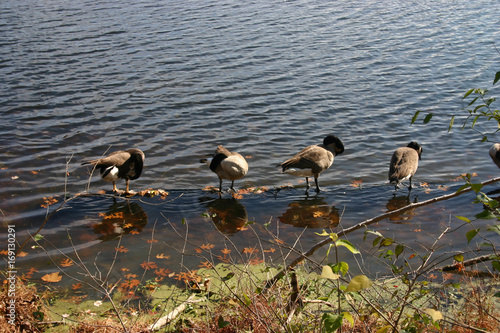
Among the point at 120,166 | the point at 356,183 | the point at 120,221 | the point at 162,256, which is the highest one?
the point at 120,166

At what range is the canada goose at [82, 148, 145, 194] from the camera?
27.8 ft

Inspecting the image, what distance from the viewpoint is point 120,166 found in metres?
8.60

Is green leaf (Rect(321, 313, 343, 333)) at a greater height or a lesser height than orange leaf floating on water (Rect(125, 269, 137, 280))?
greater

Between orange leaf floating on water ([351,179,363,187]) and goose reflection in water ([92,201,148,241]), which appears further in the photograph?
orange leaf floating on water ([351,179,363,187])

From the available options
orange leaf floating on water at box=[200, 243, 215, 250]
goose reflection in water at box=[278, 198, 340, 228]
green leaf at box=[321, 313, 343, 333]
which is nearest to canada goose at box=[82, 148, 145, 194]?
orange leaf floating on water at box=[200, 243, 215, 250]

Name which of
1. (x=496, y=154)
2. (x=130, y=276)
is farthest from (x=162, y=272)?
(x=496, y=154)

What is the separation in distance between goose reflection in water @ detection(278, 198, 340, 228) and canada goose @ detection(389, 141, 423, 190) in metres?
1.43

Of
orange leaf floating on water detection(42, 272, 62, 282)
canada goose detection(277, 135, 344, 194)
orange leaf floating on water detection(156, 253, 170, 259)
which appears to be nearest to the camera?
orange leaf floating on water detection(42, 272, 62, 282)

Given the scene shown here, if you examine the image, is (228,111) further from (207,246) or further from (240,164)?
(207,246)

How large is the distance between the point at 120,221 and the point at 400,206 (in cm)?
519

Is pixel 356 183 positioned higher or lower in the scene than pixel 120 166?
lower

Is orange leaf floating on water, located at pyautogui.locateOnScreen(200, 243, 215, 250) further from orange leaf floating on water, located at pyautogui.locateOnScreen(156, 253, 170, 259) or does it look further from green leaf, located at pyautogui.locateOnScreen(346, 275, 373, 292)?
green leaf, located at pyautogui.locateOnScreen(346, 275, 373, 292)

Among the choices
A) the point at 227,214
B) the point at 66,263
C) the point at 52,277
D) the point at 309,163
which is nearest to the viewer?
the point at 52,277

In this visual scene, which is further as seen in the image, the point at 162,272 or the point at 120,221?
the point at 120,221
